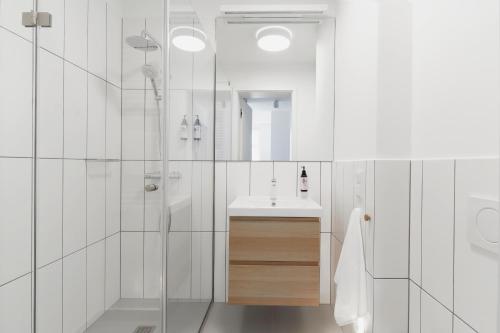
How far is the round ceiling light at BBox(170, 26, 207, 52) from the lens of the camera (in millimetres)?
1225

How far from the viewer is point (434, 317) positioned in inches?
38.2

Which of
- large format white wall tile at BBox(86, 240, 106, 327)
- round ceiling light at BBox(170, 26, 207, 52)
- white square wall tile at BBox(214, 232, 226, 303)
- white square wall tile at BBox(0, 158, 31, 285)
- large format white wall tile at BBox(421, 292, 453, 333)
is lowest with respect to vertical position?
white square wall tile at BBox(214, 232, 226, 303)

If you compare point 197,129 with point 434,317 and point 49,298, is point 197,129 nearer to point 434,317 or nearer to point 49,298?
point 49,298

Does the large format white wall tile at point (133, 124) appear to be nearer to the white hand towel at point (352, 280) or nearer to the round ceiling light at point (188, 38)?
the round ceiling light at point (188, 38)

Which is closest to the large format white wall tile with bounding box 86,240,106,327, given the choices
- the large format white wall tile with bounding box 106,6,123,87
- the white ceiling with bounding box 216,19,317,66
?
the large format white wall tile with bounding box 106,6,123,87

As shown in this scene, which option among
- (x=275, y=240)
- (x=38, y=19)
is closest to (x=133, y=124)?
(x=38, y=19)

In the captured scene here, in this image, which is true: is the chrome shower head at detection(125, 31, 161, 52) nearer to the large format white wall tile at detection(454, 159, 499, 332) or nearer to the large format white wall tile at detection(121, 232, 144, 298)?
the large format white wall tile at detection(121, 232, 144, 298)

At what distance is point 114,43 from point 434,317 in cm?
139

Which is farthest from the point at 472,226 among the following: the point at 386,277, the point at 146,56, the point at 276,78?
the point at 276,78

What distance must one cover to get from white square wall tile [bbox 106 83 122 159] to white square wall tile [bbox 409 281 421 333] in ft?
3.91

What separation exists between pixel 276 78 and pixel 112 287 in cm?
165

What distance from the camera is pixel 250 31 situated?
2.09m

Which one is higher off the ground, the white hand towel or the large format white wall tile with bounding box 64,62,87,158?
the large format white wall tile with bounding box 64,62,87,158

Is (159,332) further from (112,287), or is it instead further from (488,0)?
(488,0)
